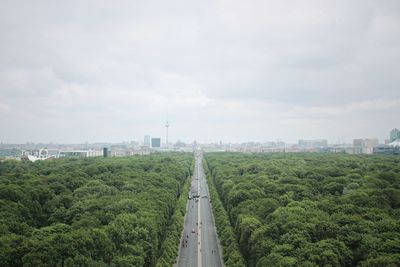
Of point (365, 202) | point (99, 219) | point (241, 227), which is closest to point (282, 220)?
point (241, 227)

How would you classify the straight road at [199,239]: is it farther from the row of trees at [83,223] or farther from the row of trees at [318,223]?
the row of trees at [318,223]

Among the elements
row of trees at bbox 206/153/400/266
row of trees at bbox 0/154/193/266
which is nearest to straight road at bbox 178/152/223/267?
row of trees at bbox 0/154/193/266

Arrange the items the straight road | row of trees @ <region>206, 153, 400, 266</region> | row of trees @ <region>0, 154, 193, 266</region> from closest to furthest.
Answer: row of trees @ <region>0, 154, 193, 266</region> < row of trees @ <region>206, 153, 400, 266</region> < the straight road

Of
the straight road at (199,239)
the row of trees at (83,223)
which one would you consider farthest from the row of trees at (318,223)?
the row of trees at (83,223)

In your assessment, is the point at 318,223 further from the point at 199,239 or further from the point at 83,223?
the point at 83,223

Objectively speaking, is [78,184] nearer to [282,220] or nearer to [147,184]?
[147,184]

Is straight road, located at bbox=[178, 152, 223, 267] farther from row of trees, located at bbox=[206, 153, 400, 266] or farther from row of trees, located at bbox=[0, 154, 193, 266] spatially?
row of trees, located at bbox=[206, 153, 400, 266]

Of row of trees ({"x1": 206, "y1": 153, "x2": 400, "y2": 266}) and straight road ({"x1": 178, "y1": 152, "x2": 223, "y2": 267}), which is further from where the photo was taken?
straight road ({"x1": 178, "y1": 152, "x2": 223, "y2": 267})
